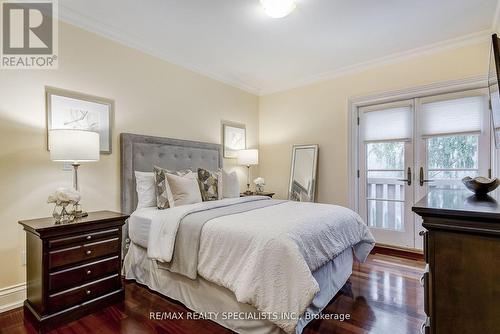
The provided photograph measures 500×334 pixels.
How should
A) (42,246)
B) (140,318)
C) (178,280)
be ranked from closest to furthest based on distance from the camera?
(42,246) < (140,318) < (178,280)

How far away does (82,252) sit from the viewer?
2074 millimetres

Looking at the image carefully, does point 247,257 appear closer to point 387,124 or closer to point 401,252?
point 401,252

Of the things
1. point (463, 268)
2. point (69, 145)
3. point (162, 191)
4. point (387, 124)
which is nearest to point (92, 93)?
point (69, 145)

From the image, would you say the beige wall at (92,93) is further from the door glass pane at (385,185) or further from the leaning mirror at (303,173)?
the door glass pane at (385,185)

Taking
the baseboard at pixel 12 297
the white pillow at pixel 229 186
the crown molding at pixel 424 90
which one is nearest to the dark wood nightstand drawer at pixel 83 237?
the baseboard at pixel 12 297

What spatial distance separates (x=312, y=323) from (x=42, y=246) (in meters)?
2.03

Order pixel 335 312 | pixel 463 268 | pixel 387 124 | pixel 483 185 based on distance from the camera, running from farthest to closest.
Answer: pixel 387 124 < pixel 335 312 < pixel 483 185 < pixel 463 268

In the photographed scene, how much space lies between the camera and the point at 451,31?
2900 mm

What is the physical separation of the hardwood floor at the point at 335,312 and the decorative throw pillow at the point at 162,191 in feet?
2.68

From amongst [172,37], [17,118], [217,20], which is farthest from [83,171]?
[217,20]

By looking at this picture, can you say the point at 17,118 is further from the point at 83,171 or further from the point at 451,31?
the point at 451,31

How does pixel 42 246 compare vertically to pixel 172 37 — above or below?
below

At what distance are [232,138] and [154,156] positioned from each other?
153 centimetres

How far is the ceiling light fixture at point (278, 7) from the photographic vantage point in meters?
2.27
